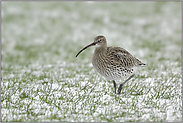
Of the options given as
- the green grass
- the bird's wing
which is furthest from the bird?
the green grass

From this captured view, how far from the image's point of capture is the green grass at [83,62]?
5.70 m

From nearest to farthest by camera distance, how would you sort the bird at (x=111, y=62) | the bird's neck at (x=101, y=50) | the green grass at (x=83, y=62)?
the green grass at (x=83, y=62)
the bird at (x=111, y=62)
the bird's neck at (x=101, y=50)

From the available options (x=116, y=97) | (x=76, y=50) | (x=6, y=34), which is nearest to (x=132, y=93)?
(x=116, y=97)

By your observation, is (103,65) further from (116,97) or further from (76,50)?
(76,50)

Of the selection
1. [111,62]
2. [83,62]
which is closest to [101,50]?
[111,62]

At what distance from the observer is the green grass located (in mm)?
5695

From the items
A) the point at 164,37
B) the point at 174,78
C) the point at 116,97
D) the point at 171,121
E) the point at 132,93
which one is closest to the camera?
the point at 171,121

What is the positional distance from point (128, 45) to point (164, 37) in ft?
8.17

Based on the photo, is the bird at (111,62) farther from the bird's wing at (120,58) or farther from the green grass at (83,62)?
the green grass at (83,62)

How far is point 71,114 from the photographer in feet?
18.1

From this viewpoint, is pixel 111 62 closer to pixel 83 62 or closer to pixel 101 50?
pixel 101 50

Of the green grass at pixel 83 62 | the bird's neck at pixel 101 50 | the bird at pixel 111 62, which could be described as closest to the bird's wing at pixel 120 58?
the bird at pixel 111 62

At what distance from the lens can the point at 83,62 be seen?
11.0 metres

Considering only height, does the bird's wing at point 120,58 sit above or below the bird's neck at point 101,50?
below
